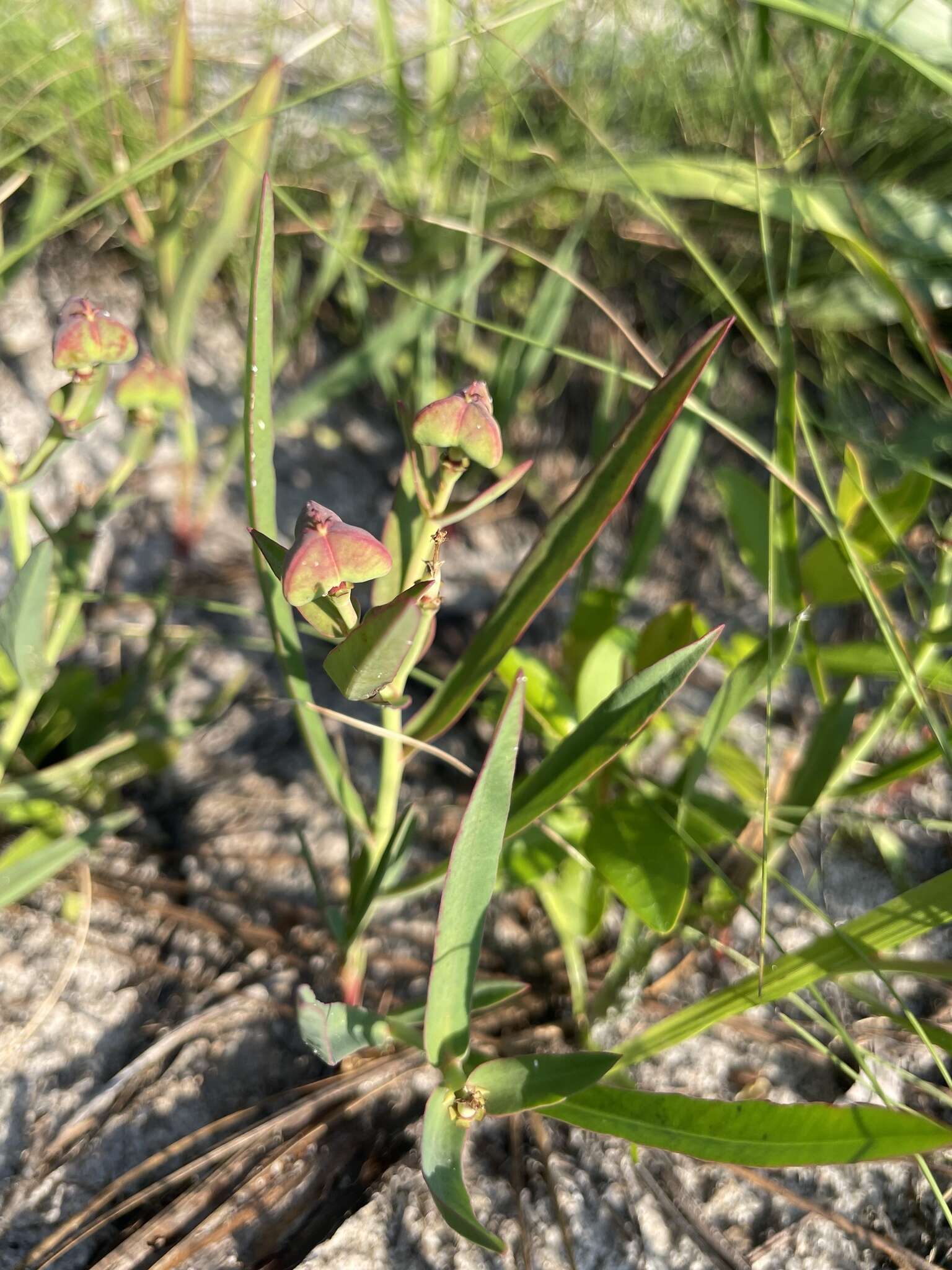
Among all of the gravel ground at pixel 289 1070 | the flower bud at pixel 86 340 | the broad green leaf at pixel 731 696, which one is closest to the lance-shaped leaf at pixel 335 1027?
the gravel ground at pixel 289 1070

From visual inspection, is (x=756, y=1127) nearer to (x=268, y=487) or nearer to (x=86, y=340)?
(x=268, y=487)

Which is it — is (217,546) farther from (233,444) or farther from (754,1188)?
(754,1188)

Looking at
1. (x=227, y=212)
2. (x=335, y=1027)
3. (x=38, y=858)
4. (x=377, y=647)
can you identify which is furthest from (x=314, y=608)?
(x=227, y=212)

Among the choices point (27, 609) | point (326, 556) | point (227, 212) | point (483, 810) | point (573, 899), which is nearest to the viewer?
point (326, 556)

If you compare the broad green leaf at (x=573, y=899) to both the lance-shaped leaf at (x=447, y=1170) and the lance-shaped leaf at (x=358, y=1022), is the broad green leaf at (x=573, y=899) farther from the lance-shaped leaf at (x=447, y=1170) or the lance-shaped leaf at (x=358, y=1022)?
the lance-shaped leaf at (x=447, y=1170)

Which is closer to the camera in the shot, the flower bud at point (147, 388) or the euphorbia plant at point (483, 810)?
the euphorbia plant at point (483, 810)

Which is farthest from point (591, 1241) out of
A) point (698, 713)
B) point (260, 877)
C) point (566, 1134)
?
point (698, 713)
